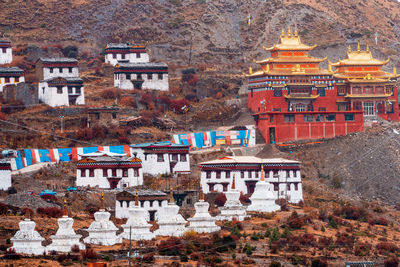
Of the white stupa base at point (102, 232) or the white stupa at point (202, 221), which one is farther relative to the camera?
the white stupa at point (202, 221)

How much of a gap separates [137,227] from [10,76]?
4708cm

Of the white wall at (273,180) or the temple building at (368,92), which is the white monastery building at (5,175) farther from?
the temple building at (368,92)

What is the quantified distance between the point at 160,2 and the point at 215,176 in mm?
65780

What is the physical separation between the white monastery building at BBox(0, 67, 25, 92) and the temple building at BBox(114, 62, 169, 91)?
35.3 feet

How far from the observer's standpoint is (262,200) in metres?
99.8

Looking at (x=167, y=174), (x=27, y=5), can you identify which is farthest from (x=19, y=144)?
(x=27, y=5)

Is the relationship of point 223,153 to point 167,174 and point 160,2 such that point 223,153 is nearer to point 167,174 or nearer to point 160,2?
point 167,174

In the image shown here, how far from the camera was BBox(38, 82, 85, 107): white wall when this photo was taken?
12606 centimetres

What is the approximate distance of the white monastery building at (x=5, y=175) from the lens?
10239 centimetres

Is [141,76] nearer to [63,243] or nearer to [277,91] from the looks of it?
[277,91]

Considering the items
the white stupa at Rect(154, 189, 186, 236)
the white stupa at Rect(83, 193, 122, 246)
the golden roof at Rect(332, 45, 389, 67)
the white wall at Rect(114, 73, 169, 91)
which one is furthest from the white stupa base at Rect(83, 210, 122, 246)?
the golden roof at Rect(332, 45, 389, 67)

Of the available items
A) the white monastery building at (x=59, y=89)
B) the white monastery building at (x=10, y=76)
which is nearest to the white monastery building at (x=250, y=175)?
the white monastery building at (x=59, y=89)

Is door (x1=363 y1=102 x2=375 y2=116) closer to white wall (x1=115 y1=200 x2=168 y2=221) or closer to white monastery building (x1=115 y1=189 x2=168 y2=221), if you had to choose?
white monastery building (x1=115 y1=189 x2=168 y2=221)

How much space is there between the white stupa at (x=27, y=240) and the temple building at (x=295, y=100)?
1903 inches
